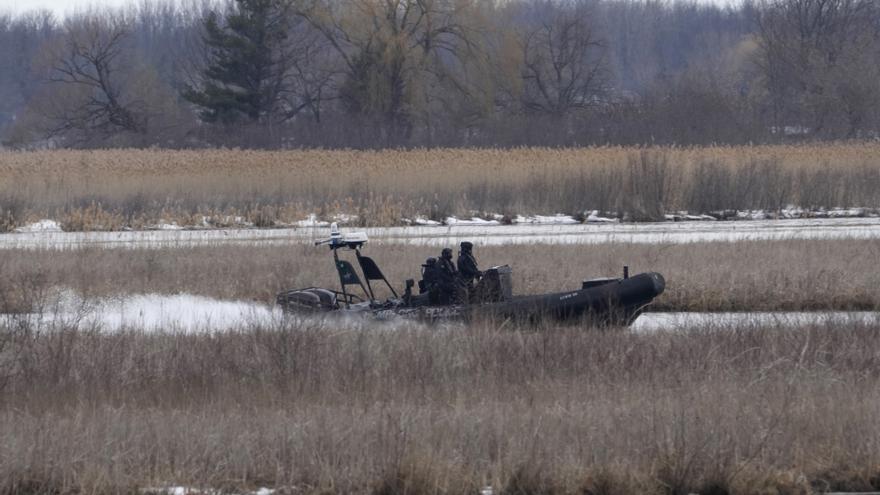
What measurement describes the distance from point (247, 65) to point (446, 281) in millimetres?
44194

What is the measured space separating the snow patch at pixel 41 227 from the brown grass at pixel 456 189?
0.32m

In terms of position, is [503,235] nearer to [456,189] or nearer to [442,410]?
[456,189]

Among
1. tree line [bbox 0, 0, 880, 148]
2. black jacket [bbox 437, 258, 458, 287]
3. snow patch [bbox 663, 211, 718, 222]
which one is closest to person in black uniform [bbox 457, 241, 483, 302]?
black jacket [bbox 437, 258, 458, 287]

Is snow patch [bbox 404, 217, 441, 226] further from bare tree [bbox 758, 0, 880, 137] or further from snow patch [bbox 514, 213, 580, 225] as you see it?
bare tree [bbox 758, 0, 880, 137]

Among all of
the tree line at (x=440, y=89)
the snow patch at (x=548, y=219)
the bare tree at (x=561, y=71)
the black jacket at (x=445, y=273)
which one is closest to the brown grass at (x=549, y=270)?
the black jacket at (x=445, y=273)

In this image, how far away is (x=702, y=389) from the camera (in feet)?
30.4

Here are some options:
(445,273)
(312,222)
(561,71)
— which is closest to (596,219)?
(312,222)

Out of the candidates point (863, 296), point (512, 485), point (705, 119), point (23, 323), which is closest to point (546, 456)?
point (512, 485)

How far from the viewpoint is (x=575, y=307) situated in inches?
507

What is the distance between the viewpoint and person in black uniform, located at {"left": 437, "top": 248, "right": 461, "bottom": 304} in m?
13.2

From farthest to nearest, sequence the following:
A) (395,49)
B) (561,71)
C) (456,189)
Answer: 1. (561,71)
2. (395,49)
3. (456,189)

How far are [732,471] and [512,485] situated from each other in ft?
→ 4.79

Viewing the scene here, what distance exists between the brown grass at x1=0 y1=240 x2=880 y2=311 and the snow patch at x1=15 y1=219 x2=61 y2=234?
720 centimetres

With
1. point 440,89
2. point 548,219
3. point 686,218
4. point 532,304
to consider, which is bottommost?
point 532,304
